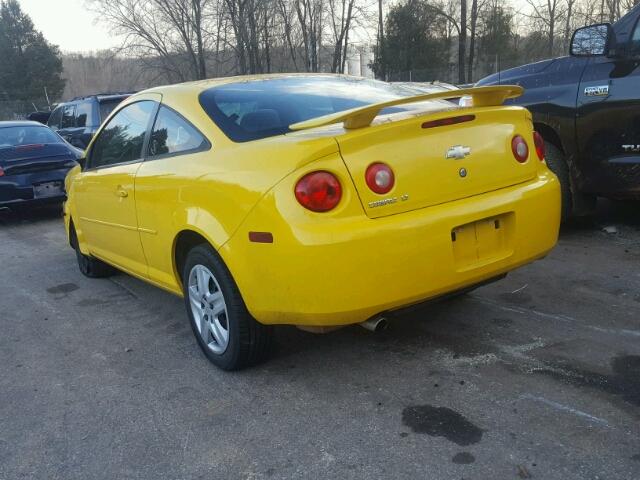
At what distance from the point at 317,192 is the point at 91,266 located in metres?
3.41

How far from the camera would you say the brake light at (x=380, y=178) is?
Result: 8.82 ft

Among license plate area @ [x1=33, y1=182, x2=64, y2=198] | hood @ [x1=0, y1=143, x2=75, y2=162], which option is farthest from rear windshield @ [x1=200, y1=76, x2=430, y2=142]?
hood @ [x1=0, y1=143, x2=75, y2=162]

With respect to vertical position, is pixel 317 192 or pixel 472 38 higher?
pixel 472 38

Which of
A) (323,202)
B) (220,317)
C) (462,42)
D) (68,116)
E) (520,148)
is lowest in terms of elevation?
(220,317)

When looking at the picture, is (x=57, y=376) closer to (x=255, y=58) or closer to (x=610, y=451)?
(x=610, y=451)

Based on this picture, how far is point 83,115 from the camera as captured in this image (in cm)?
1227

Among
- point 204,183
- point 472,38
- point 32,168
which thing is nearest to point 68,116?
point 32,168

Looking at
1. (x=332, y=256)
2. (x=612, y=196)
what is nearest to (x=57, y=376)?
(x=332, y=256)

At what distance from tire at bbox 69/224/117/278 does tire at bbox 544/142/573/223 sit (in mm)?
3953

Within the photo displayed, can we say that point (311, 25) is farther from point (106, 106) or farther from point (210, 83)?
point (210, 83)

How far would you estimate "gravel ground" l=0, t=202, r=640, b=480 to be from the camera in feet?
7.84

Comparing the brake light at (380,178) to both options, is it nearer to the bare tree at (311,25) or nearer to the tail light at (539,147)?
the tail light at (539,147)

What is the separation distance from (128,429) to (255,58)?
33365 millimetres

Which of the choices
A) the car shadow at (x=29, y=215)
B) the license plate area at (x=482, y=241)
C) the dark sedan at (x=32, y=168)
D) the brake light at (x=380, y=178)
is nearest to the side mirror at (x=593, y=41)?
the license plate area at (x=482, y=241)
